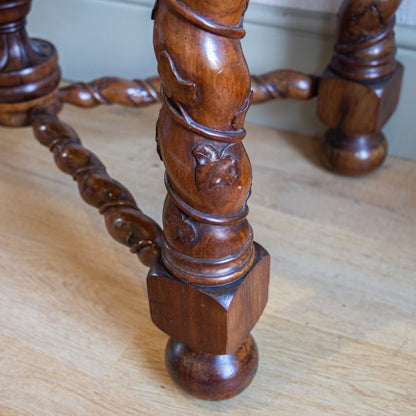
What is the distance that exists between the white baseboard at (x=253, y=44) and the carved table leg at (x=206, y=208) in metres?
0.47

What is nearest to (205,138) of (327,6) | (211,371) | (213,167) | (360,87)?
(213,167)

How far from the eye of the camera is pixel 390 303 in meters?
0.69

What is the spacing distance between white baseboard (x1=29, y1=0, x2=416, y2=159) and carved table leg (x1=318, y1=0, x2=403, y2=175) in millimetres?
58

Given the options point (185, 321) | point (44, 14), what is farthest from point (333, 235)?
point (44, 14)

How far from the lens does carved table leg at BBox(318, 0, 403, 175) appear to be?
79 centimetres

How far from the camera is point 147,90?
891 mm

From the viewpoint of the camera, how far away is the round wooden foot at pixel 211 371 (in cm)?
57

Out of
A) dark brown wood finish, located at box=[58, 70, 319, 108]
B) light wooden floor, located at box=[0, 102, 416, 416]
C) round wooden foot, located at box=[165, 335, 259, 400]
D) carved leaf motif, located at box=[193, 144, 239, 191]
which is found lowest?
light wooden floor, located at box=[0, 102, 416, 416]

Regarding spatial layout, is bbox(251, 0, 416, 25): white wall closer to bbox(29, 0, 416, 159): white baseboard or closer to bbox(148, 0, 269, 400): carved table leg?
bbox(29, 0, 416, 159): white baseboard

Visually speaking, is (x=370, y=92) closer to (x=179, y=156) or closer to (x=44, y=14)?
(x=179, y=156)

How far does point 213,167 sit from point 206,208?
0.04 m

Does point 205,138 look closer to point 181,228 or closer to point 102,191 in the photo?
point 181,228

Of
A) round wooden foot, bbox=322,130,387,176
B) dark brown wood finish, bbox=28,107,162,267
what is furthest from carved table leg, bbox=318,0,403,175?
dark brown wood finish, bbox=28,107,162,267

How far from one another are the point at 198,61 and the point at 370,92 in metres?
0.45
